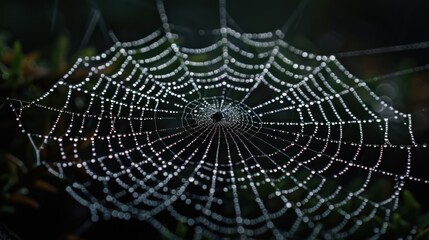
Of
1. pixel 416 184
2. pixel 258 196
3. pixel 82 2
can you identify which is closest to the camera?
pixel 258 196

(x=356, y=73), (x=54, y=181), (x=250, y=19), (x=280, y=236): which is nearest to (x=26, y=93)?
(x=54, y=181)

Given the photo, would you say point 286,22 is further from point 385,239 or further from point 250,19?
point 385,239

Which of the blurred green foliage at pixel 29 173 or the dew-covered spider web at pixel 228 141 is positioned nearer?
the blurred green foliage at pixel 29 173

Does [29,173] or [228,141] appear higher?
[228,141]

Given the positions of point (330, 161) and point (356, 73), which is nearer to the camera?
point (330, 161)

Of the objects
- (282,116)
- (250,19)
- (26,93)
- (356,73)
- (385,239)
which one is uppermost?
(250,19)

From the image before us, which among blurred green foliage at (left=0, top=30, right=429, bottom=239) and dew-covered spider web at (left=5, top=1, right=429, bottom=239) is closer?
blurred green foliage at (left=0, top=30, right=429, bottom=239)

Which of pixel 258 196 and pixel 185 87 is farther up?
pixel 185 87

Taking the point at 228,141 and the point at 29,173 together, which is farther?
the point at 228,141
